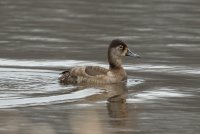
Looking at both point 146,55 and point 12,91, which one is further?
point 146,55

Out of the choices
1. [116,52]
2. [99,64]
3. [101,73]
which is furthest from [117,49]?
[99,64]

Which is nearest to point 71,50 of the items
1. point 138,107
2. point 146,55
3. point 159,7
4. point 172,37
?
point 146,55

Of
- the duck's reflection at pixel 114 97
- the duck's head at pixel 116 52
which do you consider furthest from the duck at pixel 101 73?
the duck's reflection at pixel 114 97

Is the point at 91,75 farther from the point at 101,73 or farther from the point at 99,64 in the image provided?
the point at 99,64

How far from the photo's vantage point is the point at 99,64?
57.2 ft

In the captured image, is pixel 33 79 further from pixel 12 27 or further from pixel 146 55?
pixel 12 27

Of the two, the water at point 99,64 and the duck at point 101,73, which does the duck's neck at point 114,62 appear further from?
the water at point 99,64

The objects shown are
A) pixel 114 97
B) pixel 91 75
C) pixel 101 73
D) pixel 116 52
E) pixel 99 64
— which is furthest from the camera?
pixel 99 64

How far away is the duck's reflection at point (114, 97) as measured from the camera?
1276 centimetres

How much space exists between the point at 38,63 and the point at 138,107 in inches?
173

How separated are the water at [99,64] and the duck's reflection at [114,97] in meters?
0.01

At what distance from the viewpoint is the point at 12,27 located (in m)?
21.9

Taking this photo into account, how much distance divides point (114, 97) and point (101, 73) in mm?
1598

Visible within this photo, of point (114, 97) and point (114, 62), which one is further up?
point (114, 62)
